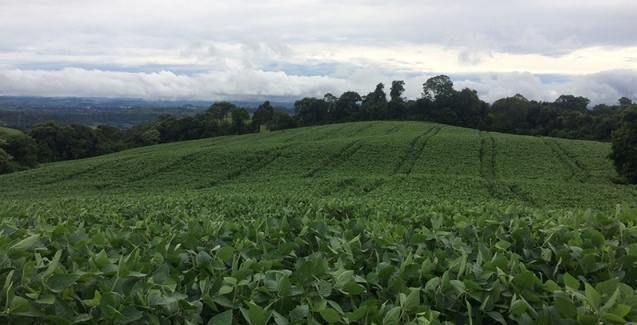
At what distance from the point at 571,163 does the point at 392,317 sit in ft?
156

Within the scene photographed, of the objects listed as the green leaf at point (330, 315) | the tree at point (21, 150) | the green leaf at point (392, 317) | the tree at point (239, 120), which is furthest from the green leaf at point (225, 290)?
the tree at point (239, 120)

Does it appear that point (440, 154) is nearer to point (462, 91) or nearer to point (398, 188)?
point (398, 188)

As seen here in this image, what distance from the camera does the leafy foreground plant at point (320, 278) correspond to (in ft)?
6.22

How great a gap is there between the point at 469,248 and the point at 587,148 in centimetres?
5329

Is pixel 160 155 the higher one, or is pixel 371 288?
pixel 371 288

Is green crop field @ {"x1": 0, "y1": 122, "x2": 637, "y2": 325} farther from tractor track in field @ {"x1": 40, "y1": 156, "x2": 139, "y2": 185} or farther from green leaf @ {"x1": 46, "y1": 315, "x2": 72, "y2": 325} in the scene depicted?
tractor track in field @ {"x1": 40, "y1": 156, "x2": 139, "y2": 185}

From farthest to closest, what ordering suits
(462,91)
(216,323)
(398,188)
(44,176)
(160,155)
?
(462,91), (160,155), (44,176), (398,188), (216,323)

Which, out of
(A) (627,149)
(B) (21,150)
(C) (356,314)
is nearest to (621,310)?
(C) (356,314)

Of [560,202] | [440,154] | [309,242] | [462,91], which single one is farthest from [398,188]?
[462,91]

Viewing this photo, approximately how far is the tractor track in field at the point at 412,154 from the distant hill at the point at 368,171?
0.12 m

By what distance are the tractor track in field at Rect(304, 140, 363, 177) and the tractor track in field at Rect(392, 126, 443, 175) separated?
608 cm

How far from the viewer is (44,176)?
43312 mm

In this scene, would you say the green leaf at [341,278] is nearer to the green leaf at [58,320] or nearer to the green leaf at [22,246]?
the green leaf at [58,320]

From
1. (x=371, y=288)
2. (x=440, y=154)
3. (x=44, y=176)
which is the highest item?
(x=371, y=288)
